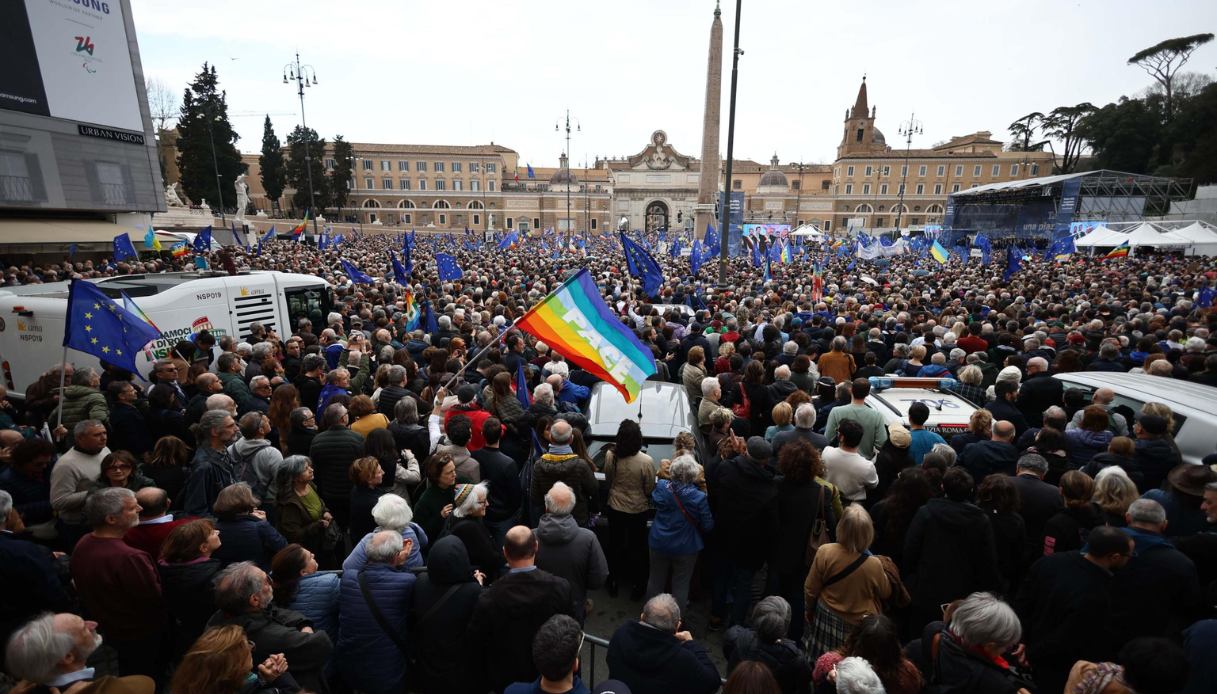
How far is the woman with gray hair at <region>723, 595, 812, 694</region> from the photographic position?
7.88 feet

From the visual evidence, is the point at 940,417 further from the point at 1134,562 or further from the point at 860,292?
the point at 860,292

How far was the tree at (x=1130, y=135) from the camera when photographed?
1834 inches

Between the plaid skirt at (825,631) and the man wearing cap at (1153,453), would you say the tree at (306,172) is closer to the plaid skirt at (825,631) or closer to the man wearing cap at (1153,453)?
the plaid skirt at (825,631)

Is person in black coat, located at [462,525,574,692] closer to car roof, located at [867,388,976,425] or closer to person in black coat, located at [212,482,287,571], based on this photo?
person in black coat, located at [212,482,287,571]

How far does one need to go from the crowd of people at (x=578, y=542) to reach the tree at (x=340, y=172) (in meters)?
65.6

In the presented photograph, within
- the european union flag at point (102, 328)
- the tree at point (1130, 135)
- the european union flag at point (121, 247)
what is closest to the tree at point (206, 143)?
the european union flag at point (121, 247)

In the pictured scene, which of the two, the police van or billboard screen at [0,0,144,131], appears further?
billboard screen at [0,0,144,131]

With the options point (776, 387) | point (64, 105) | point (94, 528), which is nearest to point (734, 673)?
point (94, 528)

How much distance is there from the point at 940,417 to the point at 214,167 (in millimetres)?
54070

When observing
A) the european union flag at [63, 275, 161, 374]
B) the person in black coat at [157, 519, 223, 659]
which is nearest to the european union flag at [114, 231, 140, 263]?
the european union flag at [63, 275, 161, 374]

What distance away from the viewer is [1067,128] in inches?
2576

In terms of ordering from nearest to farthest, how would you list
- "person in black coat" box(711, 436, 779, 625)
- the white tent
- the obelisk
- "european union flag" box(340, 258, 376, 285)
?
"person in black coat" box(711, 436, 779, 625), "european union flag" box(340, 258, 376, 285), the white tent, the obelisk

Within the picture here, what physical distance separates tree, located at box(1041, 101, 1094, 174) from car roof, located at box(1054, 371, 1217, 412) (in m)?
77.7

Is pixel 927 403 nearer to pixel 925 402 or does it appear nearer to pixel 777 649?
pixel 925 402
